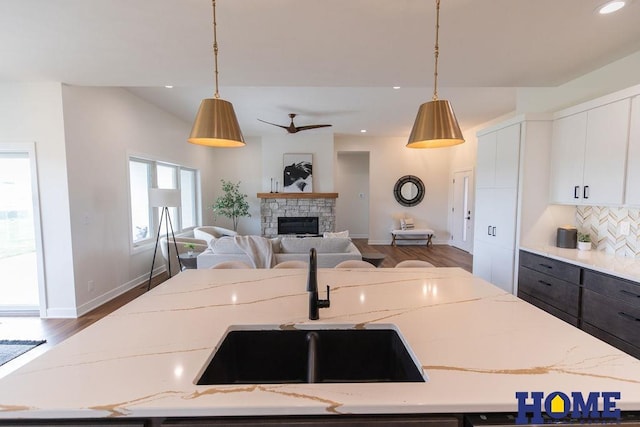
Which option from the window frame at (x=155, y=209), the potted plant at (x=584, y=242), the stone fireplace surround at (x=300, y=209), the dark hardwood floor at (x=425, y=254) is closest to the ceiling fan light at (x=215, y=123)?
the potted plant at (x=584, y=242)

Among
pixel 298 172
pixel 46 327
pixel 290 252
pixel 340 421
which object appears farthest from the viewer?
pixel 298 172

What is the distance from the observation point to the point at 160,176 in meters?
5.34

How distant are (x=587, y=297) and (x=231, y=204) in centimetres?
647

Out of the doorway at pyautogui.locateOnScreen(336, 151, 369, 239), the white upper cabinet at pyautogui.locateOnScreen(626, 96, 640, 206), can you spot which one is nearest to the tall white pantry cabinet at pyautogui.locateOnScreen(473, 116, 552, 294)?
the white upper cabinet at pyautogui.locateOnScreen(626, 96, 640, 206)

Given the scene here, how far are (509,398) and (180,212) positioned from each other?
20.0 ft

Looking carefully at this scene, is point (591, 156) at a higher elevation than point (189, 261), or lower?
higher

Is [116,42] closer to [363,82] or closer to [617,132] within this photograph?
[363,82]

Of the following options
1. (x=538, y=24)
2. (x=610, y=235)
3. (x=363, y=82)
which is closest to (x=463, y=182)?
(x=610, y=235)

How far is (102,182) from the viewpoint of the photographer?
3744 mm

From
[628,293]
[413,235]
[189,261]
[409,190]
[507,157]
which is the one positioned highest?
[507,157]

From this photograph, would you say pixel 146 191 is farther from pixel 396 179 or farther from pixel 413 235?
pixel 413 235

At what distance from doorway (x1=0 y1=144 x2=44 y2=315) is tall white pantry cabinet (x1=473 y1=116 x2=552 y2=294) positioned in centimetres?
508

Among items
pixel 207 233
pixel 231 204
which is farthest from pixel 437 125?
pixel 231 204

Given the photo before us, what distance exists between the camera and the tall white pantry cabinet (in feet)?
9.82
